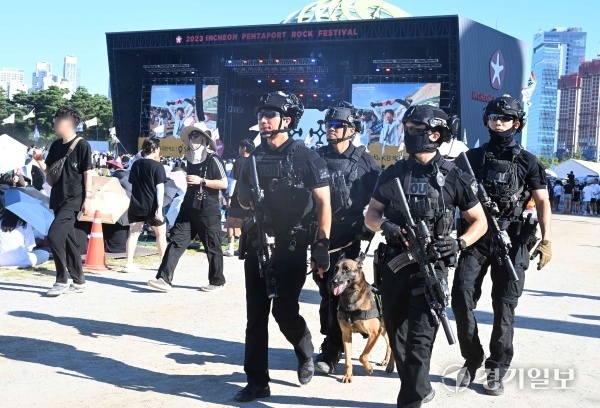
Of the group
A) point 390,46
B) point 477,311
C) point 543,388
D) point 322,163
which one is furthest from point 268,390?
point 390,46

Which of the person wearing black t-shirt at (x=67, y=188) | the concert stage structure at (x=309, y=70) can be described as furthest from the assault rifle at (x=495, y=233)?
the concert stage structure at (x=309, y=70)

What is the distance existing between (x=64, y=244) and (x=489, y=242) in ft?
15.9

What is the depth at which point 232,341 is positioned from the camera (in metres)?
6.77

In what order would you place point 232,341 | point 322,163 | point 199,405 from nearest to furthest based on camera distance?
point 199,405 → point 322,163 → point 232,341

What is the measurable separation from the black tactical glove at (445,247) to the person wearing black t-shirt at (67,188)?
5.02 m

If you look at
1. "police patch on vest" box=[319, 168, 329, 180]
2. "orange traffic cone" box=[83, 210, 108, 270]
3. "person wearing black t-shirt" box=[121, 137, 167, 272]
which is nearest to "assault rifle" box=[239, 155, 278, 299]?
"police patch on vest" box=[319, 168, 329, 180]

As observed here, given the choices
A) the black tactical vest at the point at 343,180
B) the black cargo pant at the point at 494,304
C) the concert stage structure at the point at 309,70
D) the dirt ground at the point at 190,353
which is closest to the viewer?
the dirt ground at the point at 190,353

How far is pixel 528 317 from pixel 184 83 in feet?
113

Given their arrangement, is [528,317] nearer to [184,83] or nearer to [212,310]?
[212,310]

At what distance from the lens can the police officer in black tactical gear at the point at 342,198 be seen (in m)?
6.00

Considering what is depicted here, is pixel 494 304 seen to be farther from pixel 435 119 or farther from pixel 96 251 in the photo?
pixel 96 251

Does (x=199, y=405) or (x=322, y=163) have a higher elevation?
(x=322, y=163)

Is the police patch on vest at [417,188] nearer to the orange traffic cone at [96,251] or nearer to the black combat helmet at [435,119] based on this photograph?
the black combat helmet at [435,119]

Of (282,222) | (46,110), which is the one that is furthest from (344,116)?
(46,110)
